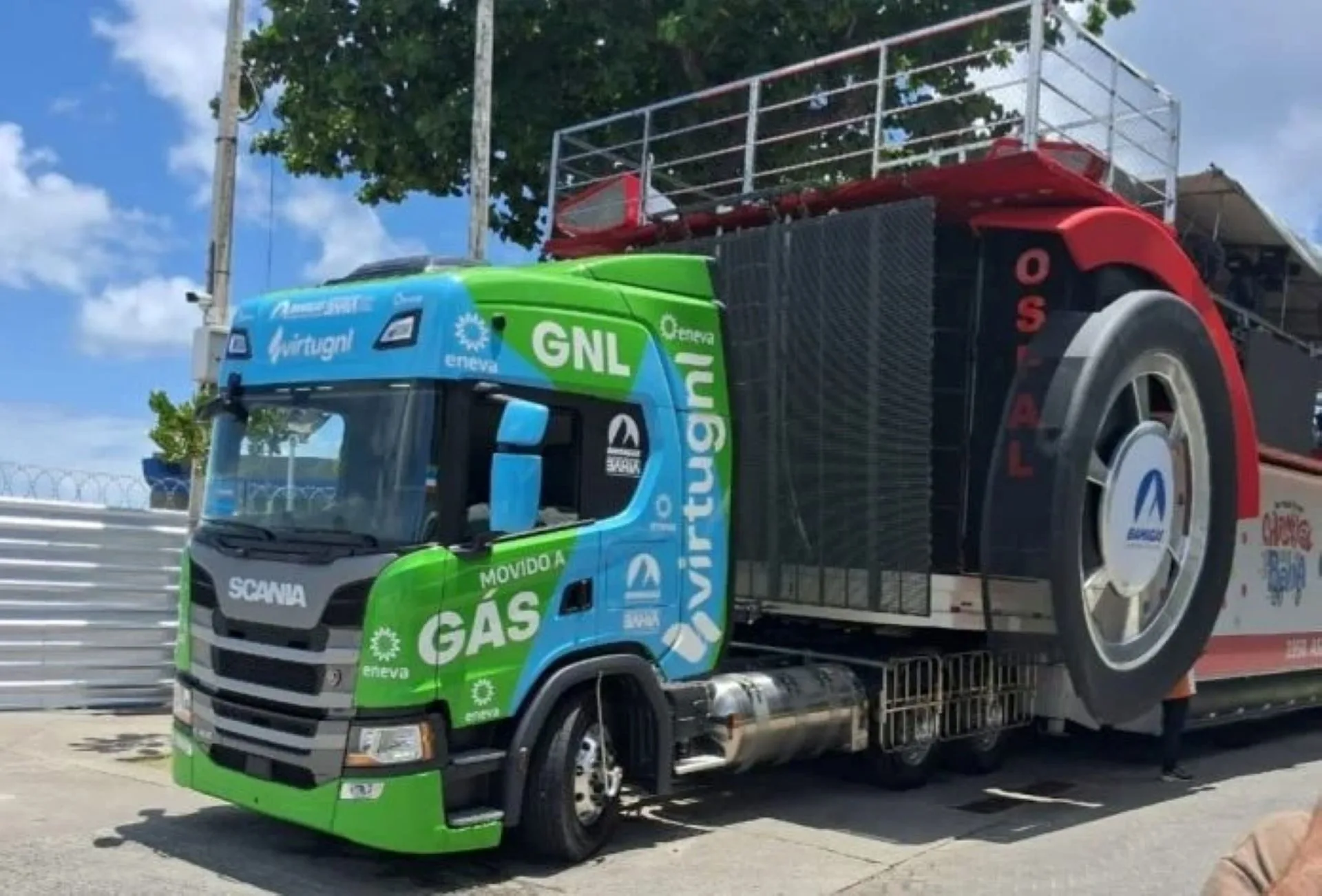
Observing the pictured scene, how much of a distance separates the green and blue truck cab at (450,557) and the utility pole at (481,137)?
4.20 m

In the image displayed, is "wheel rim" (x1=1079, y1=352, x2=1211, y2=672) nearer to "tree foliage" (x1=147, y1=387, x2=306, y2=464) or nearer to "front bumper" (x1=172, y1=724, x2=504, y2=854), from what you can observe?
"front bumper" (x1=172, y1=724, x2=504, y2=854)

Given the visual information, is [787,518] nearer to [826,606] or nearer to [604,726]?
[826,606]

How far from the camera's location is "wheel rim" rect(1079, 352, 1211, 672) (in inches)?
347

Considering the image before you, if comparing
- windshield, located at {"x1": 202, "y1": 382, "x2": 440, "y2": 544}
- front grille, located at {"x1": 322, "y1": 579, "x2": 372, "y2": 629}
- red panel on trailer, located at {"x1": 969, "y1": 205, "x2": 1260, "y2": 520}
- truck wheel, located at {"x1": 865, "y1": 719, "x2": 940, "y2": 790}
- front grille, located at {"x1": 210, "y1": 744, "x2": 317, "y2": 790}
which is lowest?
truck wheel, located at {"x1": 865, "y1": 719, "x2": 940, "y2": 790}

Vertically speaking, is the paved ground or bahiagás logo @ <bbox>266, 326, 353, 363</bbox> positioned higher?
bahiagás logo @ <bbox>266, 326, 353, 363</bbox>

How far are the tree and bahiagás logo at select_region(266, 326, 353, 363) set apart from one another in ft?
22.4

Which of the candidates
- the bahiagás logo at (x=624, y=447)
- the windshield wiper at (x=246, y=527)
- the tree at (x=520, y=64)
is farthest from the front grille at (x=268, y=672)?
the tree at (x=520, y=64)

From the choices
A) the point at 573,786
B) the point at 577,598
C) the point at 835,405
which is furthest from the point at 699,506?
the point at 573,786

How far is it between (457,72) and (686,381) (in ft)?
26.4

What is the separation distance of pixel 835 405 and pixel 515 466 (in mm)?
2821

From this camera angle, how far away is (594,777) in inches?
290

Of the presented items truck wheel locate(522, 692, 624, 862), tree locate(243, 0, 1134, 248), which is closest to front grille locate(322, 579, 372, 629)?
truck wheel locate(522, 692, 624, 862)

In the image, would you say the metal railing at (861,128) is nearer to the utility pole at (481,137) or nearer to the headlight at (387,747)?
the utility pole at (481,137)

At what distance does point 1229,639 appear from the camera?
10.9 m
